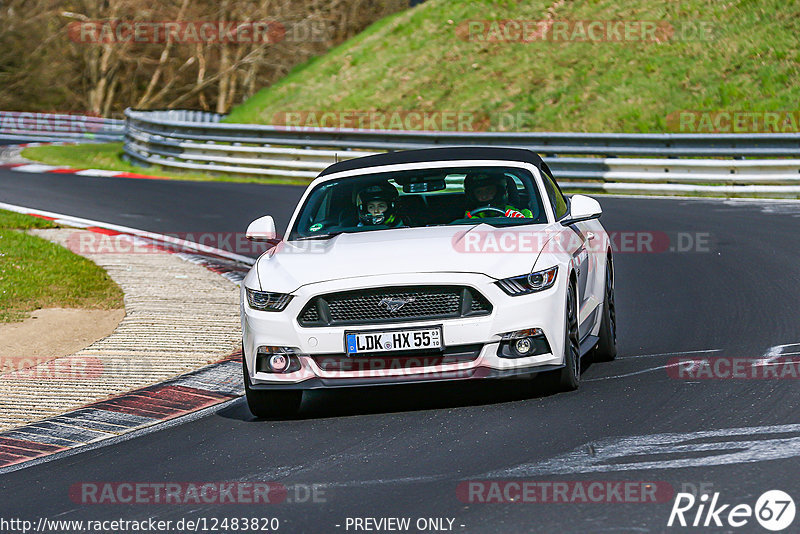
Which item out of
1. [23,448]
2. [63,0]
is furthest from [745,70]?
[63,0]

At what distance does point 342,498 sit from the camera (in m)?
5.62

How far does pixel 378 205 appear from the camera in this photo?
8.37 metres

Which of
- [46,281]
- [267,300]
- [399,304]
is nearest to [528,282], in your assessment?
[399,304]

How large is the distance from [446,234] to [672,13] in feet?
82.7

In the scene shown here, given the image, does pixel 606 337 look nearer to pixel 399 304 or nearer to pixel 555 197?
pixel 555 197

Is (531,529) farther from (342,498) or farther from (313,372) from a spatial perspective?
(313,372)

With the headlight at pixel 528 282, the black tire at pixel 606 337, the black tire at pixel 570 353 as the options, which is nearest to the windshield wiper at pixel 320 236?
the headlight at pixel 528 282

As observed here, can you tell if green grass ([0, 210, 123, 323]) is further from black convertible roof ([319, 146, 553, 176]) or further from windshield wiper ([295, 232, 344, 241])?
windshield wiper ([295, 232, 344, 241])

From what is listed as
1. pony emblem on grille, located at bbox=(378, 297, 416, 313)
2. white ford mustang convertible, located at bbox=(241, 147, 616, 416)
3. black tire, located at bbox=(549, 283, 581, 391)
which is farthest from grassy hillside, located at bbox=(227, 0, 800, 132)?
pony emblem on grille, located at bbox=(378, 297, 416, 313)

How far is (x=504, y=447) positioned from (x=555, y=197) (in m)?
2.84

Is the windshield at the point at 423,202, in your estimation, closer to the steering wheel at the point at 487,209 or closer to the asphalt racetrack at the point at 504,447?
the steering wheel at the point at 487,209

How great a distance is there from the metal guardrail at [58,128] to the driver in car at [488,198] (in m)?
34.4

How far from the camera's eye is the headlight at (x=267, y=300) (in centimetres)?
732

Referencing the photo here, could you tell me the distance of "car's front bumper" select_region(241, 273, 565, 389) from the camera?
7.06 m
